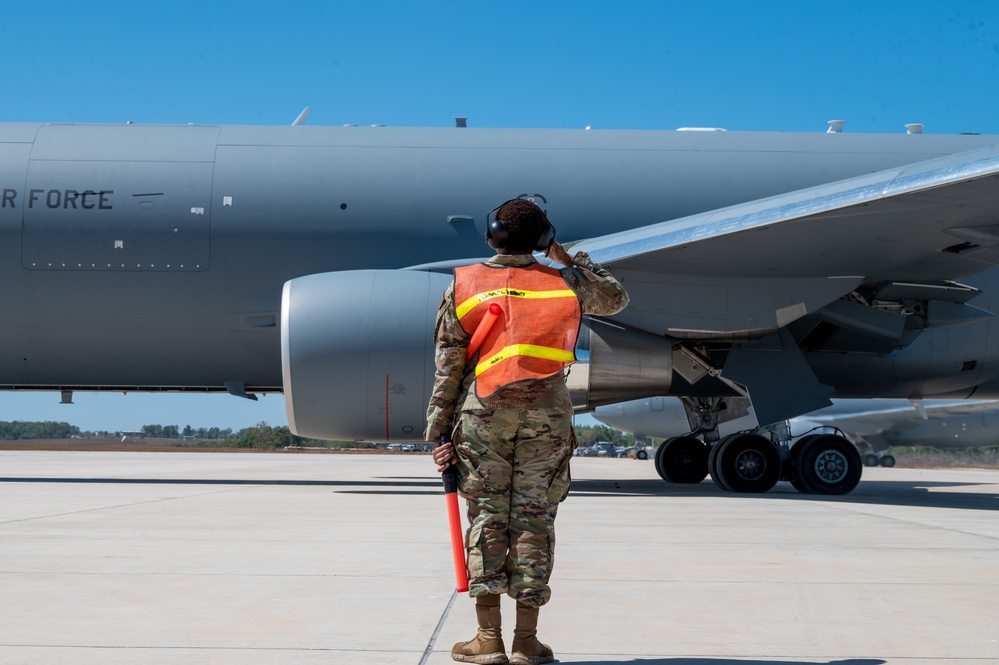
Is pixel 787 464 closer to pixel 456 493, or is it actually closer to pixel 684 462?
pixel 684 462

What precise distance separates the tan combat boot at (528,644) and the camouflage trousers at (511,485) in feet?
0.43

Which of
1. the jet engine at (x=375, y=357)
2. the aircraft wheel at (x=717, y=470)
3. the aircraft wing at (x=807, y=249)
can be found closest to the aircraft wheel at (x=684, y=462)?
the aircraft wheel at (x=717, y=470)

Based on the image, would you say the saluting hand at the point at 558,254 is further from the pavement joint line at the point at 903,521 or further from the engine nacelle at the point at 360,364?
the engine nacelle at the point at 360,364

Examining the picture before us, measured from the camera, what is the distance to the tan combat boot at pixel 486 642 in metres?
3.83

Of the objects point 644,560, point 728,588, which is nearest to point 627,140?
point 644,560

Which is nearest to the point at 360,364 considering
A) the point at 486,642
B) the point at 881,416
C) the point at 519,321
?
the point at 519,321

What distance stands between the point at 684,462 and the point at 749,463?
3.14 meters

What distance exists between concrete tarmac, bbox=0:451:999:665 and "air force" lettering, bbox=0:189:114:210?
4.64m

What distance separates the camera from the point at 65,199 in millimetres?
13148

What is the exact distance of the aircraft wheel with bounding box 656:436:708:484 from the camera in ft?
52.5

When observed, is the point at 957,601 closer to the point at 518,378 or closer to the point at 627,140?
the point at 518,378

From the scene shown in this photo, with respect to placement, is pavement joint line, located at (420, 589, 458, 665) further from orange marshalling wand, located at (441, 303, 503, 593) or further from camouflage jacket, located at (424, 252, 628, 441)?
camouflage jacket, located at (424, 252, 628, 441)

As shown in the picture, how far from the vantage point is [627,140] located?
1378cm

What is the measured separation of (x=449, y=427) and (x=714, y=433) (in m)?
11.9
